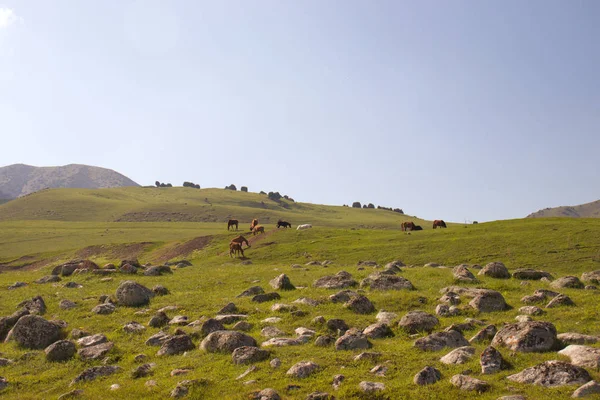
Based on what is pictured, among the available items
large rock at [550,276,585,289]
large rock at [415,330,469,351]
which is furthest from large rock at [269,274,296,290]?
large rock at [550,276,585,289]

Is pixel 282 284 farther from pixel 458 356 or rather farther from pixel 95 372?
pixel 458 356

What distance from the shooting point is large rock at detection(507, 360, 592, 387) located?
11312 mm

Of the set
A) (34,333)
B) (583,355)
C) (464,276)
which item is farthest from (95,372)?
(464,276)

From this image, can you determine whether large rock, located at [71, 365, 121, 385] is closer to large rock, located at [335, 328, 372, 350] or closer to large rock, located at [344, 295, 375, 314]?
large rock, located at [335, 328, 372, 350]

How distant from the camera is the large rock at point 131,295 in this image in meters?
24.0

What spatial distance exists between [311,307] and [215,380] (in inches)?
327

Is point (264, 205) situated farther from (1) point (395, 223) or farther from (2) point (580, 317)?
(2) point (580, 317)

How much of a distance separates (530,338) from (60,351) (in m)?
15.6

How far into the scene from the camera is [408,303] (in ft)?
70.0

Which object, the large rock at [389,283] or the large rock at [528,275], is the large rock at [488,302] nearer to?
the large rock at [389,283]

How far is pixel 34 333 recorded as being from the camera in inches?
729

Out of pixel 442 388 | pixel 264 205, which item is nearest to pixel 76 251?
pixel 442 388

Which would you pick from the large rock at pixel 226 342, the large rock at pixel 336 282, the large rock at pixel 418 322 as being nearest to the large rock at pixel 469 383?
the large rock at pixel 418 322

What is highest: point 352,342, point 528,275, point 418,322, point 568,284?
point 528,275
